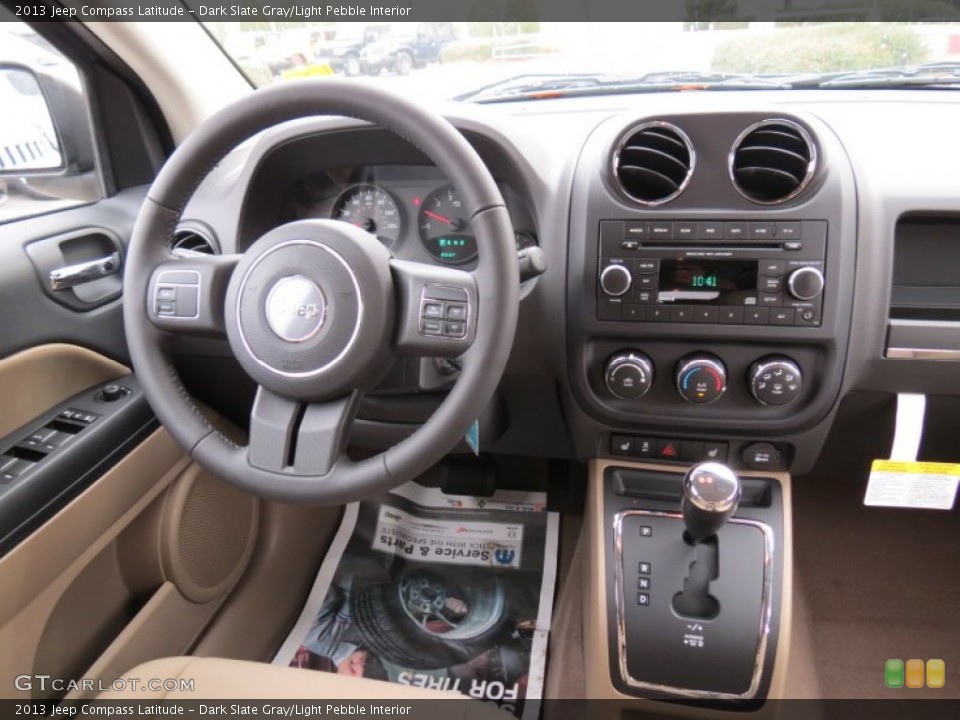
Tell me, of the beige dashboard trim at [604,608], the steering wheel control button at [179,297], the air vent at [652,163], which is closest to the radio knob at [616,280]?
the air vent at [652,163]

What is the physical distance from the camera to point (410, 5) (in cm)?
124

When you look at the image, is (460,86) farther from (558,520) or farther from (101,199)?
(558,520)

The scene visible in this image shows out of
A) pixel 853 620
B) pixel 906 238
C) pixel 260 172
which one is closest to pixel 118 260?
pixel 260 172

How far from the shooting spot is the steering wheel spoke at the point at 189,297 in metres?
0.86

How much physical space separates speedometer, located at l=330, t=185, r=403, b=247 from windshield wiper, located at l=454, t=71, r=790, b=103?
32cm

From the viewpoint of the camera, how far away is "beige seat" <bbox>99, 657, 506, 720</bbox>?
2.81 ft

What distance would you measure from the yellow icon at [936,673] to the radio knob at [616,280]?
1.10m

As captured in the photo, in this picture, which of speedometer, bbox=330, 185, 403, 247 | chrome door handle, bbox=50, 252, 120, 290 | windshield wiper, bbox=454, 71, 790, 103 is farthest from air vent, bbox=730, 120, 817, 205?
chrome door handle, bbox=50, 252, 120, 290

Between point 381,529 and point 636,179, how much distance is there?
100 centimetres

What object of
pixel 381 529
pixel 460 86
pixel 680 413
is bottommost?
pixel 381 529

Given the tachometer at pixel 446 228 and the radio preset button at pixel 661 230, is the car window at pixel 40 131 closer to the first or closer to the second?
the tachometer at pixel 446 228

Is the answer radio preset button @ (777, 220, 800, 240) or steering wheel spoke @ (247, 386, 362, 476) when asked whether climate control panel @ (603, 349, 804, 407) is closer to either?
radio preset button @ (777, 220, 800, 240)

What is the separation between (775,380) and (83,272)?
1127 mm

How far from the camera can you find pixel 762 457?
1131 mm
